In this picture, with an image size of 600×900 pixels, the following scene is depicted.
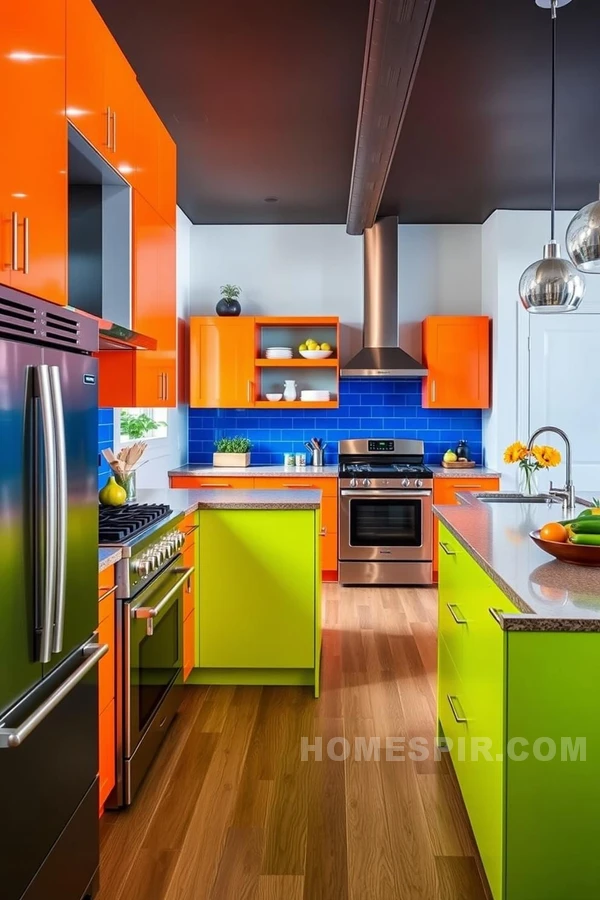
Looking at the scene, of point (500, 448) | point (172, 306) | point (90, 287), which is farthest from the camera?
point (500, 448)

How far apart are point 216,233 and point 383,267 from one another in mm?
1471

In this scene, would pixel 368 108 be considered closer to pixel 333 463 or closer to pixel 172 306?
pixel 172 306

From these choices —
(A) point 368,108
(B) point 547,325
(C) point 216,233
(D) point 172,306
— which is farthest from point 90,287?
(B) point 547,325

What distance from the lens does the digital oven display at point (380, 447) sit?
6.10 m

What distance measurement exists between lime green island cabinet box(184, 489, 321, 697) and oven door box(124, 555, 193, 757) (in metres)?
0.30

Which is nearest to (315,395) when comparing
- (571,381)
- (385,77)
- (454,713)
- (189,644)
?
(571,381)

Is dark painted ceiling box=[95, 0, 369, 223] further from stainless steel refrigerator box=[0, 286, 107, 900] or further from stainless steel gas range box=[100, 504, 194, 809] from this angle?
stainless steel gas range box=[100, 504, 194, 809]

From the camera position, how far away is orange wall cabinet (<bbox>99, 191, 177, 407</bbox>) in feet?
9.83

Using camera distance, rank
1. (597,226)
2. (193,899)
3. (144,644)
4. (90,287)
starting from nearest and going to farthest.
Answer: (193,899) → (597,226) → (144,644) → (90,287)

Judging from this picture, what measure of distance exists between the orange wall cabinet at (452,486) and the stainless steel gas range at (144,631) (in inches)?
115

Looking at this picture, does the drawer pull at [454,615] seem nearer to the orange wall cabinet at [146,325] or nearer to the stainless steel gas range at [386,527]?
the orange wall cabinet at [146,325]

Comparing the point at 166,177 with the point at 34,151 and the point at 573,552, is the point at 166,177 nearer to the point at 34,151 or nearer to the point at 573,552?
the point at 34,151

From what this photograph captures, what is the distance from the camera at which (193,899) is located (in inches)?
77.3

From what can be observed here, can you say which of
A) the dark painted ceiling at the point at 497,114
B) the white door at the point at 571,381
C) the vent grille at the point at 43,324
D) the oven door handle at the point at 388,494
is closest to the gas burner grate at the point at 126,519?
the vent grille at the point at 43,324
